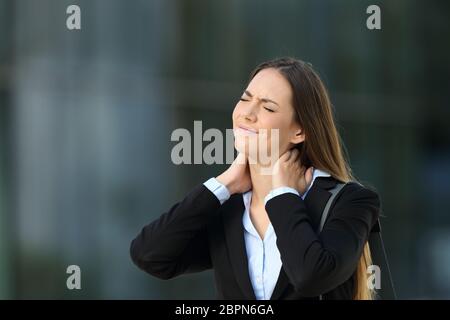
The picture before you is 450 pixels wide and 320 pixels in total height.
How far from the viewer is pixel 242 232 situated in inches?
103

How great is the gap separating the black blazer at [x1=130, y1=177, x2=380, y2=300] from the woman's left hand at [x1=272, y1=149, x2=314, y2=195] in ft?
0.18

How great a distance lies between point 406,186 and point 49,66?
481cm

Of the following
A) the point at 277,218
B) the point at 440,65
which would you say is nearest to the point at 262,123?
the point at 277,218

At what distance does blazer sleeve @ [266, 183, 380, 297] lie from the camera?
2357 millimetres

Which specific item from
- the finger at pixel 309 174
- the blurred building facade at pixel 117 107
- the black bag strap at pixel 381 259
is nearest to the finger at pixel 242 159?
the finger at pixel 309 174

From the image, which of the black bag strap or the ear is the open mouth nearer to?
the ear

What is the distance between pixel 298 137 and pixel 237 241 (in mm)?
436

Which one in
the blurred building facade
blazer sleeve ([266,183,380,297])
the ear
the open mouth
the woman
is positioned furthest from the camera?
the blurred building facade

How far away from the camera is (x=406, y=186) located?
950cm

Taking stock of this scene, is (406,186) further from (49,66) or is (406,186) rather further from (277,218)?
(277,218)

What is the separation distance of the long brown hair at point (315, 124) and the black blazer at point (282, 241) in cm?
7

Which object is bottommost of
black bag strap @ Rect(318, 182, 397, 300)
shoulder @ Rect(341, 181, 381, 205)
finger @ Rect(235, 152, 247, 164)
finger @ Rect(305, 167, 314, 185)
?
black bag strap @ Rect(318, 182, 397, 300)

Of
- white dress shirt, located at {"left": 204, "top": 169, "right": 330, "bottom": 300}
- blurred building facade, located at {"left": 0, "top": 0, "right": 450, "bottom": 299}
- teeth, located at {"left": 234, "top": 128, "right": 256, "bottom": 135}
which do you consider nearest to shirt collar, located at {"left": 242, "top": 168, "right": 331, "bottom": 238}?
white dress shirt, located at {"left": 204, "top": 169, "right": 330, "bottom": 300}

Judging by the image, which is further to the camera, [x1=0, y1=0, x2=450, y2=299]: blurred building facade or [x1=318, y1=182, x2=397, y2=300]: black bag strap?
[x1=0, y1=0, x2=450, y2=299]: blurred building facade
